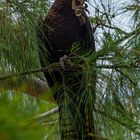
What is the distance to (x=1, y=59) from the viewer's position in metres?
0.95

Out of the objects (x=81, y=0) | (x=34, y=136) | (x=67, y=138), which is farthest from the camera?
(x=81, y=0)

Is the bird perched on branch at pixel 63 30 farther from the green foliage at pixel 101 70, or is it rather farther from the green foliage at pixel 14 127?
the green foliage at pixel 14 127

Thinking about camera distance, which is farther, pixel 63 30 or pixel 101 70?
pixel 63 30

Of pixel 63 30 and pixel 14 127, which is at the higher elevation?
pixel 63 30

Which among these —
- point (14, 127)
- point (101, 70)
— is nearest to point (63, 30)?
point (101, 70)

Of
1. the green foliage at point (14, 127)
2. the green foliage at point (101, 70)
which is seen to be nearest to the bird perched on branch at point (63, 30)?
the green foliage at point (101, 70)

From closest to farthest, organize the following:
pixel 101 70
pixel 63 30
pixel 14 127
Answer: pixel 14 127 → pixel 101 70 → pixel 63 30

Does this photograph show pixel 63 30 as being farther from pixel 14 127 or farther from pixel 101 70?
pixel 14 127

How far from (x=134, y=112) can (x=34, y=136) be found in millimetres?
834

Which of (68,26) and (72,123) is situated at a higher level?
(68,26)

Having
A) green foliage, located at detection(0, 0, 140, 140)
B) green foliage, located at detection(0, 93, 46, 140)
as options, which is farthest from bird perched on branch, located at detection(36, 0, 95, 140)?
green foliage, located at detection(0, 93, 46, 140)

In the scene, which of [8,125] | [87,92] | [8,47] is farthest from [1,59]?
[8,125]

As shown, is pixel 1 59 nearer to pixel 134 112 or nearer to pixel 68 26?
pixel 134 112

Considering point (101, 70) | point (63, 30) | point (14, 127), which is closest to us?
point (14, 127)
